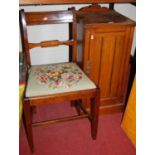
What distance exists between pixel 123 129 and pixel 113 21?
0.80 meters

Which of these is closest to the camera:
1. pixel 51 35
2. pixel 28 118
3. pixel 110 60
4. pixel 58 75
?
pixel 28 118

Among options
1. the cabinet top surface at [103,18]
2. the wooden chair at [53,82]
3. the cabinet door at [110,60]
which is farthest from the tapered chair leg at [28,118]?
the cabinet top surface at [103,18]

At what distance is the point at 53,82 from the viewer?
1326 millimetres

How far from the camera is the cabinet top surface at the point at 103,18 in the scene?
140 centimetres

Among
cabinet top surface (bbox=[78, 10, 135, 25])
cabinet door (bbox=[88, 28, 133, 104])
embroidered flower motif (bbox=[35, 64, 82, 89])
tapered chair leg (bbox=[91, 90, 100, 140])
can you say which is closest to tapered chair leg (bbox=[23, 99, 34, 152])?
embroidered flower motif (bbox=[35, 64, 82, 89])

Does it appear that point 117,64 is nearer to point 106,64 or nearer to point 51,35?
point 106,64

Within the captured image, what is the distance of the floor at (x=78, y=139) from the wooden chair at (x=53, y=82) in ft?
0.25

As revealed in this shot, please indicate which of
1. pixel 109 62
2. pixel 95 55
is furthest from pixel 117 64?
pixel 95 55

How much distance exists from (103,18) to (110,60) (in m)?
0.30

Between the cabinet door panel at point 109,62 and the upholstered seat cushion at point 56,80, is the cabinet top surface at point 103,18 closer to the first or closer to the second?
the cabinet door panel at point 109,62

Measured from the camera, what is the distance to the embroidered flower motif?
1.32 metres
